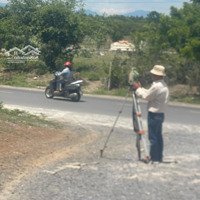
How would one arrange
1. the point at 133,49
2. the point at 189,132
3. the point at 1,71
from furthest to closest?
the point at 1,71, the point at 133,49, the point at 189,132

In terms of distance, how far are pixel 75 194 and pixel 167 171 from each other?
2.14 m

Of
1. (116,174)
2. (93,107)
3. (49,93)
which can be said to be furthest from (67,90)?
(116,174)

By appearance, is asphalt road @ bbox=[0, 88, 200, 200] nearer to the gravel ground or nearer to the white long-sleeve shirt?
the gravel ground

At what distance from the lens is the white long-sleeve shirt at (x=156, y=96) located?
999 cm

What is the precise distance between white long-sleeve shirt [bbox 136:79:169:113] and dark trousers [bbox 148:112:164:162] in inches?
4.4

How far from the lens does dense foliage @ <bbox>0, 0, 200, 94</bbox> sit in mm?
27688

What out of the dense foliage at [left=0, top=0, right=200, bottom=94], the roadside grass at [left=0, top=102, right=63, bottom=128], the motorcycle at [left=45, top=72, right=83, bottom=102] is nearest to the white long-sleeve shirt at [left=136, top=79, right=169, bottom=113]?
the roadside grass at [left=0, top=102, right=63, bottom=128]

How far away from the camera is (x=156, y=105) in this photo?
33.2 ft

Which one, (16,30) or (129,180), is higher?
(16,30)

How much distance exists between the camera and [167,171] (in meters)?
9.37

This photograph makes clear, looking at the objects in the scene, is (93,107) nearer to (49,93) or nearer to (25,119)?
(49,93)

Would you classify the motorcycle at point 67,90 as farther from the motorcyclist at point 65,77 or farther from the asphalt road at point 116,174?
the asphalt road at point 116,174

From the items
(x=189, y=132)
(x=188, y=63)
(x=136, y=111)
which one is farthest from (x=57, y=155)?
(x=188, y=63)

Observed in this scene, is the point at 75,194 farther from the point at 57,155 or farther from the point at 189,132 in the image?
the point at 189,132
